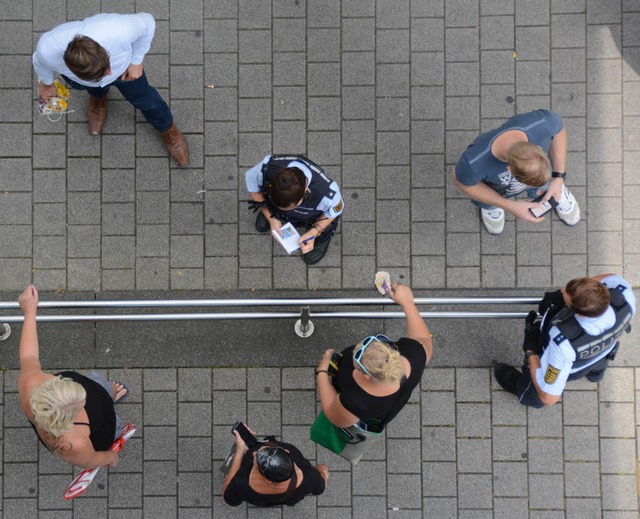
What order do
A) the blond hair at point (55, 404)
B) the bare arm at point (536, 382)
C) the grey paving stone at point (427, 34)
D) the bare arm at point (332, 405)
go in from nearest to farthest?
the blond hair at point (55, 404) → the bare arm at point (332, 405) → the bare arm at point (536, 382) → the grey paving stone at point (427, 34)

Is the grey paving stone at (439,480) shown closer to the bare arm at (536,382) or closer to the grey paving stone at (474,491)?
the grey paving stone at (474,491)

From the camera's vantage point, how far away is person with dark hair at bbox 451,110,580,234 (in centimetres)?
379

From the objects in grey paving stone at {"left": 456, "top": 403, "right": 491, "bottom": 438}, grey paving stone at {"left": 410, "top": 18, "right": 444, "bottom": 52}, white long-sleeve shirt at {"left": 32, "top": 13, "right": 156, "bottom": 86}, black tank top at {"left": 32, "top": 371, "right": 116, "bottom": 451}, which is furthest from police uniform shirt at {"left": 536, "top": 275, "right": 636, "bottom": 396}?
white long-sleeve shirt at {"left": 32, "top": 13, "right": 156, "bottom": 86}

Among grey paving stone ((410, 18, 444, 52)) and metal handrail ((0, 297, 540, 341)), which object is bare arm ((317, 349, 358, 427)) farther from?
grey paving stone ((410, 18, 444, 52))

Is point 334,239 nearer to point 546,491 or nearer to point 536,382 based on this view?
point 536,382

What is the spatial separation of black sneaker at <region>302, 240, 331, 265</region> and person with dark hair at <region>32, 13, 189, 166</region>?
167 centimetres

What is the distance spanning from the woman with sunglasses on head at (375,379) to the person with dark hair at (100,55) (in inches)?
94.1

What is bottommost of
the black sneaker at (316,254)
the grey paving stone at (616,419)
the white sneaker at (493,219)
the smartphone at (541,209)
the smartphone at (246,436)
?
the grey paving stone at (616,419)

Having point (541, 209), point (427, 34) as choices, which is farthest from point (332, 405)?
point (427, 34)

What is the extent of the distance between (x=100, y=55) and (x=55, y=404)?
215 cm

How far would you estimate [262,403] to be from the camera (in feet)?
16.3

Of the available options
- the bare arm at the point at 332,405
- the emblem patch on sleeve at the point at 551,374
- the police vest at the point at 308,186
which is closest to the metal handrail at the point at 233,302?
the bare arm at the point at 332,405

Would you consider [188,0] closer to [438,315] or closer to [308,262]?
[308,262]

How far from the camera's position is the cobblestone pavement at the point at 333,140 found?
16.7ft
